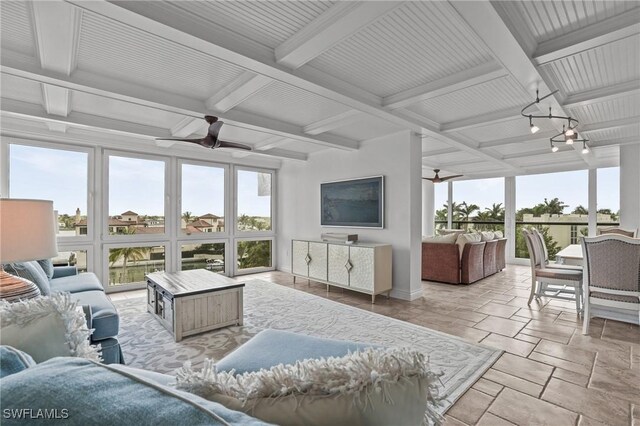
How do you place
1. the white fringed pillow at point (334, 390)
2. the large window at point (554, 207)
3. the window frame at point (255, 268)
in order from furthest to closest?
the large window at point (554, 207)
the window frame at point (255, 268)
the white fringed pillow at point (334, 390)

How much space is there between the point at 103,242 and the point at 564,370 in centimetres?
591

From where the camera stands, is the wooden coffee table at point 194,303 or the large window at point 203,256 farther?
the large window at point 203,256

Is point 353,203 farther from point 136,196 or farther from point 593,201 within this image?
point 593,201

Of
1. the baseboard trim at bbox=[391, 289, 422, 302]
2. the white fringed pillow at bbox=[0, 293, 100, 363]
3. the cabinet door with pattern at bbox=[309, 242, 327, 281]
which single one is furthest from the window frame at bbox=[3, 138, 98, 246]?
the baseboard trim at bbox=[391, 289, 422, 302]

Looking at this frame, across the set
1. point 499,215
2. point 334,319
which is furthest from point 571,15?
point 499,215

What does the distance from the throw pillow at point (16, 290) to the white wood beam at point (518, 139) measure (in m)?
5.89

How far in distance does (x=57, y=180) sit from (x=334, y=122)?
4.17 meters

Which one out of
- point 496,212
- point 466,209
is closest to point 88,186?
point 466,209

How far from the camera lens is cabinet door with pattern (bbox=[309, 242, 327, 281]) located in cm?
508

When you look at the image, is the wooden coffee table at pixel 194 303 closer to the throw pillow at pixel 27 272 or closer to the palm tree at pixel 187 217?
the throw pillow at pixel 27 272

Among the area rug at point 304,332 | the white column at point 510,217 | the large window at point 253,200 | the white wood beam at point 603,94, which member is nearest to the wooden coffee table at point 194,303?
the area rug at point 304,332

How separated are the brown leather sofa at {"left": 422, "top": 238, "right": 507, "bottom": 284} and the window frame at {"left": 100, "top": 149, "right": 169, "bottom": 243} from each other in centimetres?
470

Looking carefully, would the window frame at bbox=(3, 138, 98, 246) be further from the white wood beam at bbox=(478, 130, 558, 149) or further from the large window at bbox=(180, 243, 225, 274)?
the white wood beam at bbox=(478, 130, 558, 149)

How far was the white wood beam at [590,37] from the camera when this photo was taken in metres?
1.99
